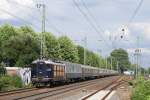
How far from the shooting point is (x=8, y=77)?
52906 mm

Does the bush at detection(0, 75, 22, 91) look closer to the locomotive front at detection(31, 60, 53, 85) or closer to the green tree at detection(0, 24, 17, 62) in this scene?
the locomotive front at detection(31, 60, 53, 85)

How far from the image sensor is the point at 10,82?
52.6 m

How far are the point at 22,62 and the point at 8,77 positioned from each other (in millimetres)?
34105

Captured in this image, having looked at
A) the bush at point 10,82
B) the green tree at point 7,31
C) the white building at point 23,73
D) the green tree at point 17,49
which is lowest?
the bush at point 10,82

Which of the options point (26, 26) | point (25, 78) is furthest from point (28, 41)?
point (25, 78)

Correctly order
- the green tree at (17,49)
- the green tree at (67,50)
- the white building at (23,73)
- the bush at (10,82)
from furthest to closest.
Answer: the green tree at (67,50) < the green tree at (17,49) < the white building at (23,73) < the bush at (10,82)

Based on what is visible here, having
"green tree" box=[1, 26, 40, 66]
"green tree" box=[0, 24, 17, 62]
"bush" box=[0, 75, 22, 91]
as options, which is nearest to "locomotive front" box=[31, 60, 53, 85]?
"bush" box=[0, 75, 22, 91]

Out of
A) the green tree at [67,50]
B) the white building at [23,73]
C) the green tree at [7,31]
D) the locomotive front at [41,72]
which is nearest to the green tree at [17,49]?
the green tree at [7,31]

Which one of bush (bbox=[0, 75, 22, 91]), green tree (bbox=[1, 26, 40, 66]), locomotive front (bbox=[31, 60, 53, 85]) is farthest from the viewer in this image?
green tree (bbox=[1, 26, 40, 66])

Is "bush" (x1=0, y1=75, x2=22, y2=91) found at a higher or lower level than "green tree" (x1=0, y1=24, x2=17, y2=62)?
lower

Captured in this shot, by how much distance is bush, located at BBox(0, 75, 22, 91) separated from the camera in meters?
49.8

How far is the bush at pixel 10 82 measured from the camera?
163ft

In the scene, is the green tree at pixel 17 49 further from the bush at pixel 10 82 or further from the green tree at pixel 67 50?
the bush at pixel 10 82

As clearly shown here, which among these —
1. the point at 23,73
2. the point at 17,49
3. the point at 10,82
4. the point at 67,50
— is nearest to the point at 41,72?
the point at 10,82
